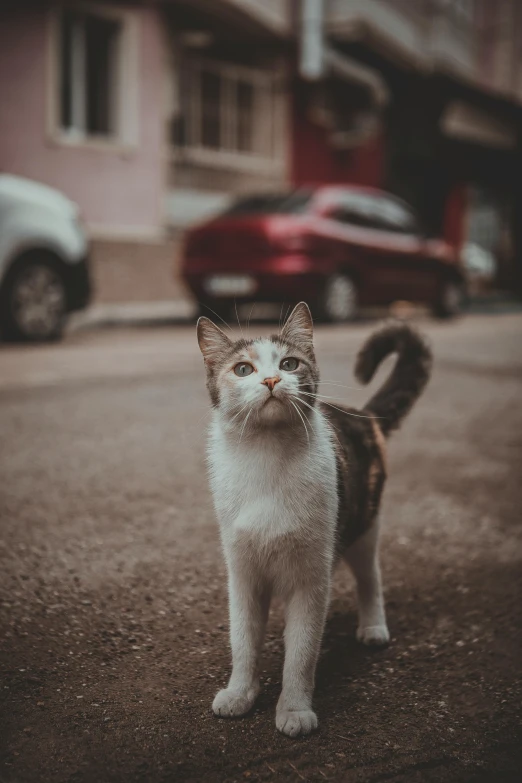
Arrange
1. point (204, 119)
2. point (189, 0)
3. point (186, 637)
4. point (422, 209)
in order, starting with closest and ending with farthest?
point (186, 637) → point (189, 0) → point (204, 119) → point (422, 209)

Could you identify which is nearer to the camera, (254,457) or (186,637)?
(254,457)

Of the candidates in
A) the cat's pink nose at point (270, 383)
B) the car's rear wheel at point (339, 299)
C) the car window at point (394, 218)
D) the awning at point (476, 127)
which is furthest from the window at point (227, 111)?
the cat's pink nose at point (270, 383)

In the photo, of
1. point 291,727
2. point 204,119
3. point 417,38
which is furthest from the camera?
point 417,38

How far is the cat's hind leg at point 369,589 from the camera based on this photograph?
2.72 meters

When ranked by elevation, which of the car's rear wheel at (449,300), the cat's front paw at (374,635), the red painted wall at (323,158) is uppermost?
the red painted wall at (323,158)

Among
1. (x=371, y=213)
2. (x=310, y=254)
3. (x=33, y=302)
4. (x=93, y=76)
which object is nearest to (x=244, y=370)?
(x=33, y=302)

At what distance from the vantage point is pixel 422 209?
21812 mm

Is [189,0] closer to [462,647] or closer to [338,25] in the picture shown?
[338,25]

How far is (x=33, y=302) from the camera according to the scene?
9.22m

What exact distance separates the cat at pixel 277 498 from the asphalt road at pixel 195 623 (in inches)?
5.8

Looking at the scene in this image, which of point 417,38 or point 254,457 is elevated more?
point 417,38

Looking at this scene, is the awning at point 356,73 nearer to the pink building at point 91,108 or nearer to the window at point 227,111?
the window at point 227,111

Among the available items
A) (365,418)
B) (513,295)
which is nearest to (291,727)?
(365,418)

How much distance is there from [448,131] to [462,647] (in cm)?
2230
